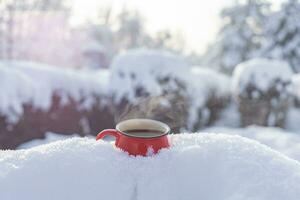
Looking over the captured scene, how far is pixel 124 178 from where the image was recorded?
75.0 inches

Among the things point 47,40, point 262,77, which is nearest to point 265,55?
point 262,77

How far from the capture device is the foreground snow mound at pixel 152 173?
5.82ft

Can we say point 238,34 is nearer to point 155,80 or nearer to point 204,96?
point 204,96

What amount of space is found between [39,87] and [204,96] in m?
3.27

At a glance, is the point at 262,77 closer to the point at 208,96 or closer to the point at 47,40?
the point at 208,96

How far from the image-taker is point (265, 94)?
29.7 ft

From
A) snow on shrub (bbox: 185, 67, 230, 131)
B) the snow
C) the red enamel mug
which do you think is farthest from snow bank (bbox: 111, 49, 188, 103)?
the red enamel mug

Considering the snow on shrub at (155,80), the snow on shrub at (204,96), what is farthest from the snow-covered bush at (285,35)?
the snow on shrub at (155,80)

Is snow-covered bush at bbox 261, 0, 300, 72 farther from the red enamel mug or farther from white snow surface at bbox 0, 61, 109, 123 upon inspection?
the red enamel mug

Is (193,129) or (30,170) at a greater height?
(30,170)

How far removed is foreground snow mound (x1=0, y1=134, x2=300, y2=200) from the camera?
1774 mm

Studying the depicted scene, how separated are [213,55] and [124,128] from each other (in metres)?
16.1

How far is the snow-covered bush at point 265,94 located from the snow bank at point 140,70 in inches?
72.3

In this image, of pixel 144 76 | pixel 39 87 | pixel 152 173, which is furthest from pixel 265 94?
pixel 152 173
